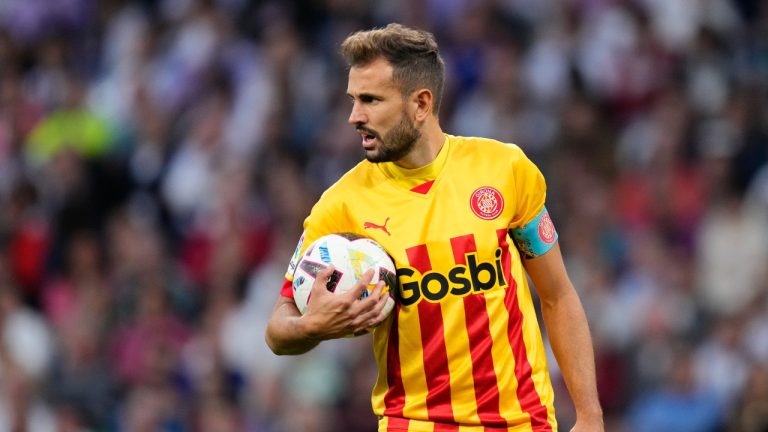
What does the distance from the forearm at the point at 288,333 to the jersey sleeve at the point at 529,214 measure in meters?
0.91

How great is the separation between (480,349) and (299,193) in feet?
21.2

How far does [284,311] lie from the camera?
5684mm

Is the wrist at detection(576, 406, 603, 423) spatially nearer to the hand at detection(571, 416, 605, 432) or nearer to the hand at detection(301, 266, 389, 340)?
the hand at detection(571, 416, 605, 432)

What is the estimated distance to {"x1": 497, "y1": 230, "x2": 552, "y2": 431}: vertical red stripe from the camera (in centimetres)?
577

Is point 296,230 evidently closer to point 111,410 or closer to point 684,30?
point 111,410

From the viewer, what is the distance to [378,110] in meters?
5.68

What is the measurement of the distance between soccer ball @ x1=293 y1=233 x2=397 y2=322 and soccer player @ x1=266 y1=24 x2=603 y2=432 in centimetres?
8

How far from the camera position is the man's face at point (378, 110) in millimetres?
5668

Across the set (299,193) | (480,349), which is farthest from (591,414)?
(299,193)

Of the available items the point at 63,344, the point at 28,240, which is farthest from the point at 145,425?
the point at 28,240

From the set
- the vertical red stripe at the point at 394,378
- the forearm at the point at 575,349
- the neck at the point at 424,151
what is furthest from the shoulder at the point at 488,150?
the vertical red stripe at the point at 394,378

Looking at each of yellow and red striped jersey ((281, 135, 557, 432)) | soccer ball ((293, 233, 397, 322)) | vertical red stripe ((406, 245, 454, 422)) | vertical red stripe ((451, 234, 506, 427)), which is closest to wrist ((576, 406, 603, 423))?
yellow and red striped jersey ((281, 135, 557, 432))

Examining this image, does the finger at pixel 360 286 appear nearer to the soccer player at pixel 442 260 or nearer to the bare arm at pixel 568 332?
the soccer player at pixel 442 260

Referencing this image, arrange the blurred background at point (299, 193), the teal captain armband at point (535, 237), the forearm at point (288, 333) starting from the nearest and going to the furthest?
the forearm at point (288, 333)
the teal captain armband at point (535, 237)
the blurred background at point (299, 193)
